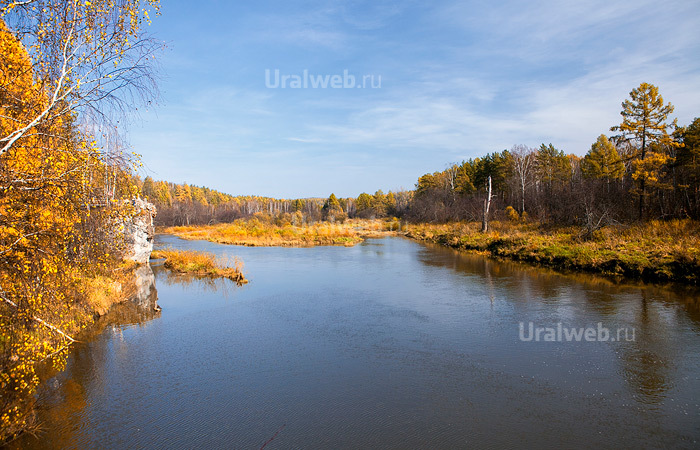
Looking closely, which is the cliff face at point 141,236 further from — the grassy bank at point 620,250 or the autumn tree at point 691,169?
the autumn tree at point 691,169

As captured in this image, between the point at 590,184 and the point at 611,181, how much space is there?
7.01 feet

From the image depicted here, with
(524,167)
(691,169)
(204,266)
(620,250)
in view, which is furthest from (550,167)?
(204,266)

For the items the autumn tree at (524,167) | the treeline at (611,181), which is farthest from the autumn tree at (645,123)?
the autumn tree at (524,167)

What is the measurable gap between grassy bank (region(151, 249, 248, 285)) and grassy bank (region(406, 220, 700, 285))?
16.2m

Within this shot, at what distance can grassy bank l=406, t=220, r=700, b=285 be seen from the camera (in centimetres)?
1609

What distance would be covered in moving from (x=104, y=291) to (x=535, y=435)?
521 inches

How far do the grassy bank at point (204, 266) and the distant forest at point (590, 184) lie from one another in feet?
13.4

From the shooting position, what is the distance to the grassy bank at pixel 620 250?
16.1 meters

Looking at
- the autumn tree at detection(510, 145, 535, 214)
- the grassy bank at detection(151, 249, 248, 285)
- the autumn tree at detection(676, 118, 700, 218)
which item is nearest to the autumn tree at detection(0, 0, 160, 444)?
the grassy bank at detection(151, 249, 248, 285)

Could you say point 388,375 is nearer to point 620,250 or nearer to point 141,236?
point 620,250

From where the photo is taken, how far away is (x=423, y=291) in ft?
52.2

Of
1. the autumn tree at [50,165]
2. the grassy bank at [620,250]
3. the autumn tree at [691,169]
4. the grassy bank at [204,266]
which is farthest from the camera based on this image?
the autumn tree at [691,169]

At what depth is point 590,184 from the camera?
110 ft

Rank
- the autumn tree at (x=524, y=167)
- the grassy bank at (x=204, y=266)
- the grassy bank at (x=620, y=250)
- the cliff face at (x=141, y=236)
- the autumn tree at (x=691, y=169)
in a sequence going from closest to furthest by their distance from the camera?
the grassy bank at (x=620, y=250) → the grassy bank at (x=204, y=266) → the cliff face at (x=141, y=236) → the autumn tree at (x=691, y=169) → the autumn tree at (x=524, y=167)
